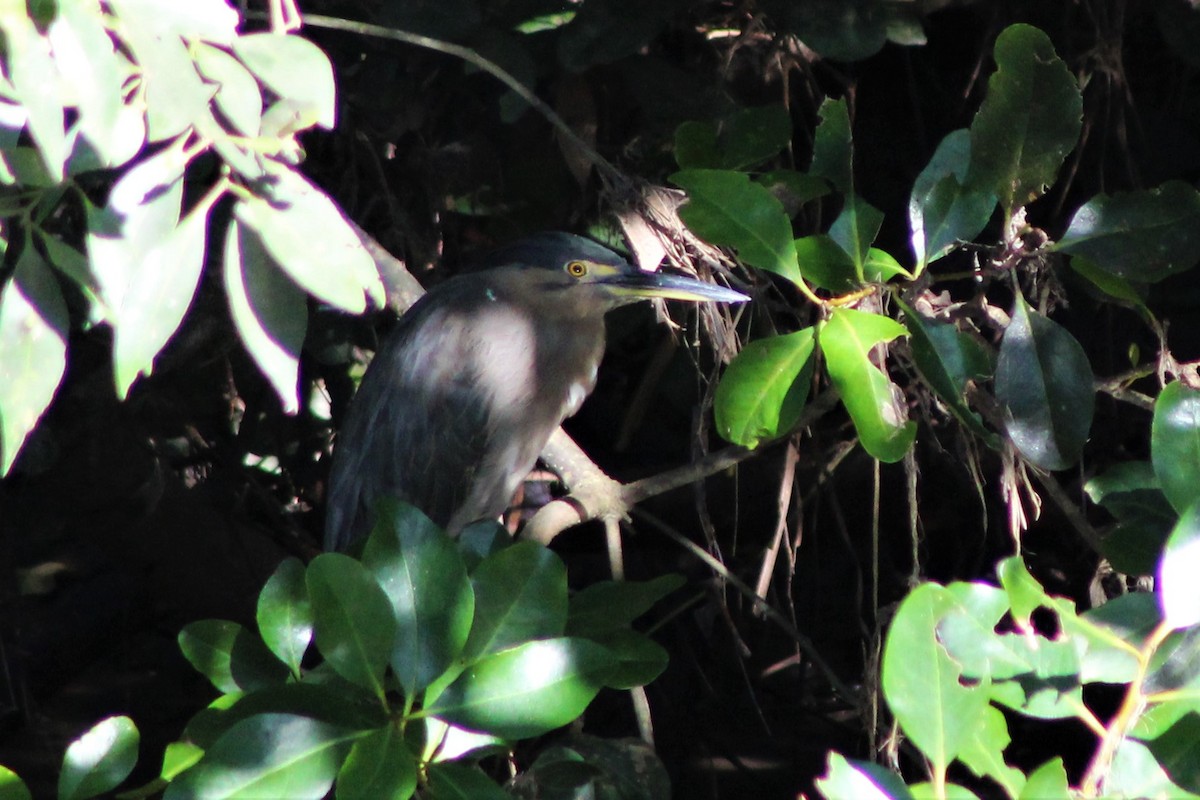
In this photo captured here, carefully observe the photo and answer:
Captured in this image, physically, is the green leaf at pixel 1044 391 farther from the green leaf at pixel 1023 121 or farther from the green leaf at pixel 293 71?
the green leaf at pixel 293 71

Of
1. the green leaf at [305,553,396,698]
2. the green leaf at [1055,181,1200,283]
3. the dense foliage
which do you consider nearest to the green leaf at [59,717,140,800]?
the dense foliage

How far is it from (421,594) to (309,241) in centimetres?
42

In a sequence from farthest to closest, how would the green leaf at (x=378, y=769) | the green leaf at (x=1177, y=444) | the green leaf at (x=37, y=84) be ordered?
1. the green leaf at (x=1177, y=444)
2. the green leaf at (x=378, y=769)
3. the green leaf at (x=37, y=84)

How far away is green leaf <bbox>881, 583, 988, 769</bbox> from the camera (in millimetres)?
924

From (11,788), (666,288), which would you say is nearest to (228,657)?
(11,788)

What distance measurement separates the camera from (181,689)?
352 centimetres

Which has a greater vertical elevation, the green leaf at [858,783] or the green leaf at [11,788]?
the green leaf at [858,783]

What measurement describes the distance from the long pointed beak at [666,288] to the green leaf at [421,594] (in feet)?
2.64

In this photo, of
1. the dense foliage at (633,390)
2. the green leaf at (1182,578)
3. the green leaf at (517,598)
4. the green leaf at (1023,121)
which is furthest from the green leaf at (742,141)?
the green leaf at (1182,578)

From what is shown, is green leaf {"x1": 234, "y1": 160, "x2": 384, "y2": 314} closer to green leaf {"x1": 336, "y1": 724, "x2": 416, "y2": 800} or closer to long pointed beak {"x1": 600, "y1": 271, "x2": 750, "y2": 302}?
green leaf {"x1": 336, "y1": 724, "x2": 416, "y2": 800}

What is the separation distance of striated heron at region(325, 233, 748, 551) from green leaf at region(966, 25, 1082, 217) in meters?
1.38

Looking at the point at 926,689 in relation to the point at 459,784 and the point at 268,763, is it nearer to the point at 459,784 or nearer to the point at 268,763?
the point at 459,784

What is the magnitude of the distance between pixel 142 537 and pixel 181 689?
0.76 metres

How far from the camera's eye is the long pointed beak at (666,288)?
6.59 ft
